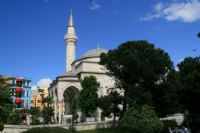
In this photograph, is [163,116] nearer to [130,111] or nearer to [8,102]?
[130,111]

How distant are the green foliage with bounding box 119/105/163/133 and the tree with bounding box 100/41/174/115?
3.45 meters

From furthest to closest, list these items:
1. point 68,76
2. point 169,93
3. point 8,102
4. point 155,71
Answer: point 68,76, point 155,71, point 169,93, point 8,102

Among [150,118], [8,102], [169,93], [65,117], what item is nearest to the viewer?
[8,102]

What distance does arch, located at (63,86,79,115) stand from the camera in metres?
68.3

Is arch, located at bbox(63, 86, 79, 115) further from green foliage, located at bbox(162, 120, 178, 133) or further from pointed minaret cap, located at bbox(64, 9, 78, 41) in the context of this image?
green foliage, located at bbox(162, 120, 178, 133)

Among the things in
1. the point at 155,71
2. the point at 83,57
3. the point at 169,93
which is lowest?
the point at 169,93

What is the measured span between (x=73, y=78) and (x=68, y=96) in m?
7.23

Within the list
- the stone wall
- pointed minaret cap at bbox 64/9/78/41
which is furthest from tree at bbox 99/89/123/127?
pointed minaret cap at bbox 64/9/78/41

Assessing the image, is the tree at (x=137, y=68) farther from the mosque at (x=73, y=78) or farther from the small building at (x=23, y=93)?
the small building at (x=23, y=93)

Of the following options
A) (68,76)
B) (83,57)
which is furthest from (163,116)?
(83,57)

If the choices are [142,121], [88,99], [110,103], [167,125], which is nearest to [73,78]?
[88,99]

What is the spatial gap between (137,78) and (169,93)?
164 inches

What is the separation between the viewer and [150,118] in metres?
37.7

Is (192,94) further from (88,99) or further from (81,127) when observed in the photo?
(88,99)
